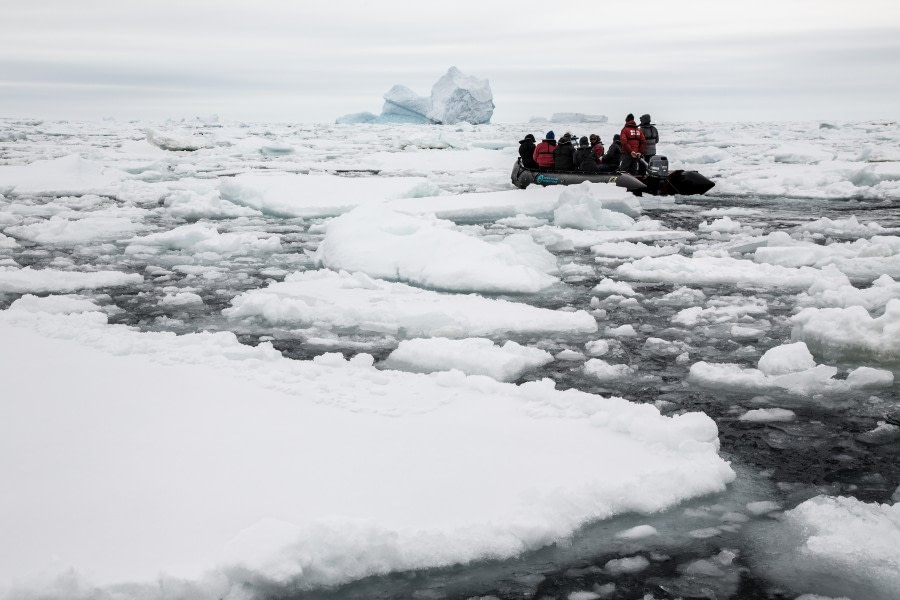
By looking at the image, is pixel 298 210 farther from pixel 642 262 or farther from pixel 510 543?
pixel 510 543

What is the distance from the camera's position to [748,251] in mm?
9039

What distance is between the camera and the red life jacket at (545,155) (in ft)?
48.8

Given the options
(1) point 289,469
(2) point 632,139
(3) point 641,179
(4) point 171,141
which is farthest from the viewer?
(4) point 171,141

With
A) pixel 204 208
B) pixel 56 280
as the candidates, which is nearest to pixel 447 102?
pixel 204 208

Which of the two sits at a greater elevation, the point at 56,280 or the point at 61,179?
the point at 61,179

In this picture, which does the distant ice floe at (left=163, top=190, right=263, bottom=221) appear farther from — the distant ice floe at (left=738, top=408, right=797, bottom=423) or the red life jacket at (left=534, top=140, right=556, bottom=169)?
the distant ice floe at (left=738, top=408, right=797, bottom=423)

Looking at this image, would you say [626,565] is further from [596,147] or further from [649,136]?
[596,147]

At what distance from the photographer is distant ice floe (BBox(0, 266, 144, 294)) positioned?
6754 millimetres

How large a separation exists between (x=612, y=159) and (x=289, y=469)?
12639mm

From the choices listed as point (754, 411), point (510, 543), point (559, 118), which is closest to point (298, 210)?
point (754, 411)

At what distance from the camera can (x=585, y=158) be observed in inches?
575

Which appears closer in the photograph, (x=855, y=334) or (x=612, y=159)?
(x=855, y=334)

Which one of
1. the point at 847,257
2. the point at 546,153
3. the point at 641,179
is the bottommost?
the point at 847,257

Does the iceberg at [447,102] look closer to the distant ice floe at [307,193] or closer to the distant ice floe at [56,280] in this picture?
the distant ice floe at [307,193]
